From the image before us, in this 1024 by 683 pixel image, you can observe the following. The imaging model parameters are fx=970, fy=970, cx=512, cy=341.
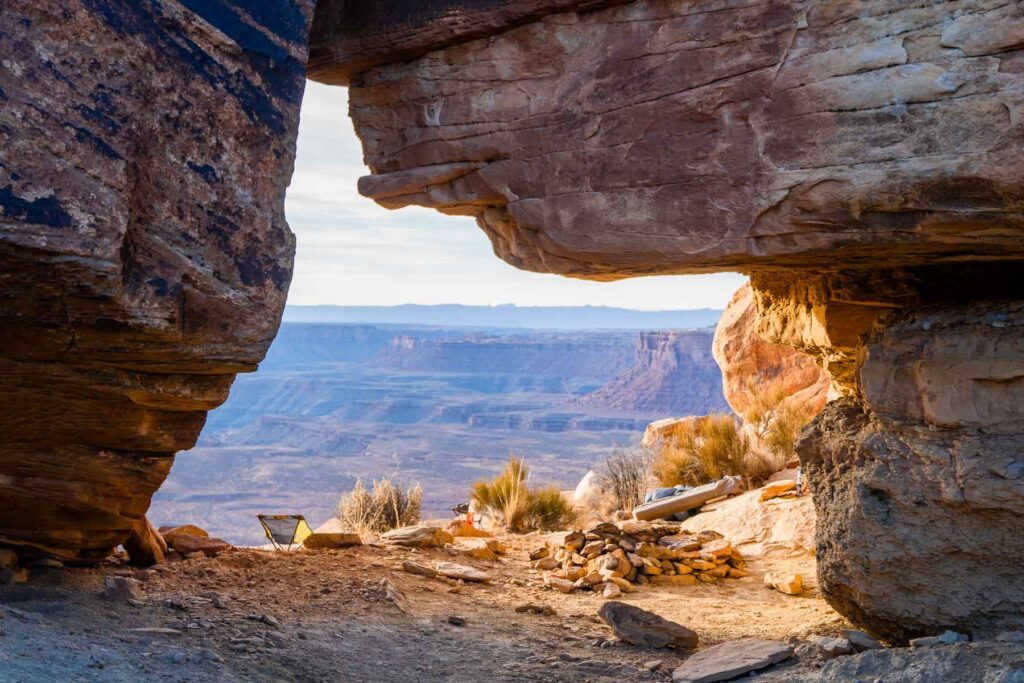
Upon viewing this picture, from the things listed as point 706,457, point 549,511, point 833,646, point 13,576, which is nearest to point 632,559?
point 833,646

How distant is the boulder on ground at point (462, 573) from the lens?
753 cm

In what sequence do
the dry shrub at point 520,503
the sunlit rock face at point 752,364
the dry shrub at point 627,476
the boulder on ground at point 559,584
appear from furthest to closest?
the sunlit rock face at point 752,364 → the dry shrub at point 627,476 → the dry shrub at point 520,503 → the boulder on ground at point 559,584

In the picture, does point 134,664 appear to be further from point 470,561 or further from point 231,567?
point 470,561

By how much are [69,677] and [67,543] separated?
102 inches

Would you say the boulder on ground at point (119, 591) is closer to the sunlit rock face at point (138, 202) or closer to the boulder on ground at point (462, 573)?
the sunlit rock face at point (138, 202)

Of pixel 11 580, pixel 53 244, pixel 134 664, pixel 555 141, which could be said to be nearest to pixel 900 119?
pixel 555 141

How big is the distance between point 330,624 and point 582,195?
2935mm

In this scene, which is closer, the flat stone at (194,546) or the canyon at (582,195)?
the canyon at (582,195)

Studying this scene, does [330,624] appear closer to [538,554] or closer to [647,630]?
[647,630]

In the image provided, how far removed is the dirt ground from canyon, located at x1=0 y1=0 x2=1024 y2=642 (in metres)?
0.76

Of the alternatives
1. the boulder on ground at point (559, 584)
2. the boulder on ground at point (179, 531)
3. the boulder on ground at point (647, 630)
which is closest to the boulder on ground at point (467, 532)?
the boulder on ground at point (559, 584)

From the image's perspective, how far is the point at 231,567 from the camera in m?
6.81

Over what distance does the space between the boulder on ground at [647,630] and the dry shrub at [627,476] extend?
21.1 feet

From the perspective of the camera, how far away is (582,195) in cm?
543
